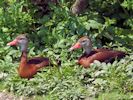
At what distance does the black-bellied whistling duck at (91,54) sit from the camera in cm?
902

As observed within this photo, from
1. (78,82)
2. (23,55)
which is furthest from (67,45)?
(78,82)

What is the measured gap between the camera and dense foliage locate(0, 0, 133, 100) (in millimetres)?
8523

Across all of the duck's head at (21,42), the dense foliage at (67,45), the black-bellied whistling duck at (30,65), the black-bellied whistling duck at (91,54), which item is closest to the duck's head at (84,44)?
the black-bellied whistling duck at (91,54)

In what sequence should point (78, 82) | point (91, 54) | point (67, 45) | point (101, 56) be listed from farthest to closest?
point (67, 45) → point (91, 54) → point (101, 56) → point (78, 82)

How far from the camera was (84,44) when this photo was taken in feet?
30.5

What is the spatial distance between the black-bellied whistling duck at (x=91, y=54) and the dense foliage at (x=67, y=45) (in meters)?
0.13

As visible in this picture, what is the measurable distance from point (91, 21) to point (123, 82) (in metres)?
2.07

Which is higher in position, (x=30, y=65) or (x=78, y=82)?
(x=30, y=65)

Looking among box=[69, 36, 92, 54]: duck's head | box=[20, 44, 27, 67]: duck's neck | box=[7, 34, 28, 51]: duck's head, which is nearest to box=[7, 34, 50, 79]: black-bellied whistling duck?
box=[20, 44, 27, 67]: duck's neck

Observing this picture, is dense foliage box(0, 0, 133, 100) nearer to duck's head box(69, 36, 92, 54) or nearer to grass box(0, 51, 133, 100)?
grass box(0, 51, 133, 100)

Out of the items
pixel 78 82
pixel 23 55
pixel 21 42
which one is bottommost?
pixel 78 82

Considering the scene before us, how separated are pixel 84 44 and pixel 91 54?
222 mm

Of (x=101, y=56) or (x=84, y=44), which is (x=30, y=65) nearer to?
(x=84, y=44)

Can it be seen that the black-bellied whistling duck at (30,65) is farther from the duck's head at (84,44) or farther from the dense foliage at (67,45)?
the duck's head at (84,44)
